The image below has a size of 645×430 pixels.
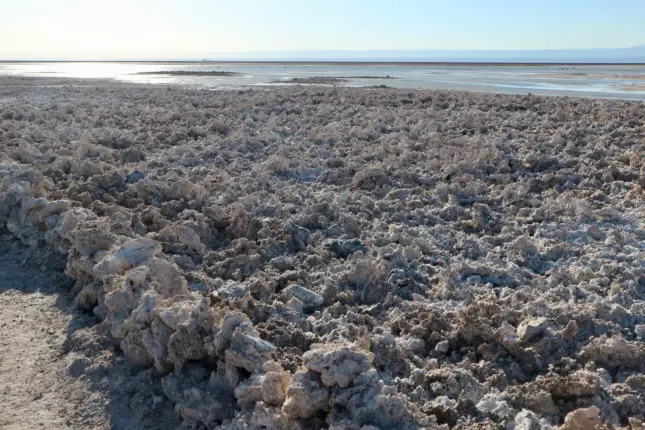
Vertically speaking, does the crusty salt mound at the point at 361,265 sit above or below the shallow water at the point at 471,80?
below

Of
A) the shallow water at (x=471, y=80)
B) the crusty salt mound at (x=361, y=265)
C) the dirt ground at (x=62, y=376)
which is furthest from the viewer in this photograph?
the shallow water at (x=471, y=80)

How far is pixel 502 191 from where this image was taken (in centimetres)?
746

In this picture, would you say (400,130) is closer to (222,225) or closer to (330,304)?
(222,225)

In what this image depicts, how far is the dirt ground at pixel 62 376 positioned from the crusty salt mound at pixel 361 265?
16 cm

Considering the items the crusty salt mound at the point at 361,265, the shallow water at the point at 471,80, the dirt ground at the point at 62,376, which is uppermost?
the shallow water at the point at 471,80

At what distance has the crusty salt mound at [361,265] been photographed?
3424 millimetres

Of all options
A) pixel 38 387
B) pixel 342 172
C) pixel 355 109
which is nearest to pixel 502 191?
pixel 342 172

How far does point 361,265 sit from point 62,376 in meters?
2.44

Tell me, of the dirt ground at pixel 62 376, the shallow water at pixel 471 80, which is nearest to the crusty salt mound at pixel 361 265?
the dirt ground at pixel 62 376

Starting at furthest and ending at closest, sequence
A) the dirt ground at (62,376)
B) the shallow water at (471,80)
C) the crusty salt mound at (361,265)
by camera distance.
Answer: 1. the shallow water at (471,80)
2. the dirt ground at (62,376)
3. the crusty salt mound at (361,265)

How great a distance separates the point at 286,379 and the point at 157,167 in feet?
19.9

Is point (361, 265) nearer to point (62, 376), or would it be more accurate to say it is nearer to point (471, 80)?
point (62, 376)

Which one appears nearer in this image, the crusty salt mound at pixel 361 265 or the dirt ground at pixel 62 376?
the crusty salt mound at pixel 361 265

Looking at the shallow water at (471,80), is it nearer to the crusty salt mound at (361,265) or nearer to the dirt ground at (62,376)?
the crusty salt mound at (361,265)
